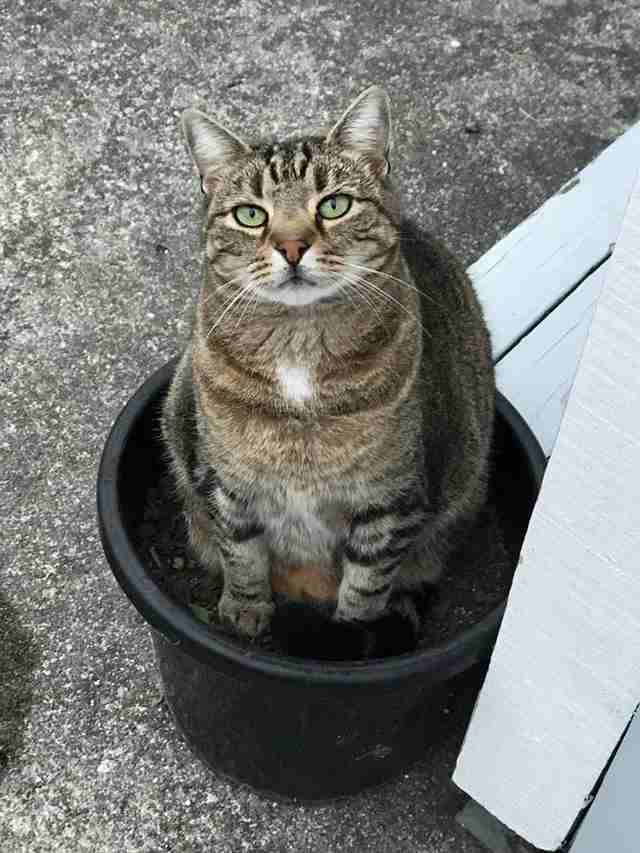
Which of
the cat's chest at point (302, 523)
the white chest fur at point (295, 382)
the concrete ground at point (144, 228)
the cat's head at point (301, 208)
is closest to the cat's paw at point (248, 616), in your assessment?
the cat's chest at point (302, 523)

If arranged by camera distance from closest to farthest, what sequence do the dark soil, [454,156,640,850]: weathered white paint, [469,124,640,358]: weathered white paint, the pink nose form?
[454,156,640,850]: weathered white paint
the pink nose
the dark soil
[469,124,640,358]: weathered white paint

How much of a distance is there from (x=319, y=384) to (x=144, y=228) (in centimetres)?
127

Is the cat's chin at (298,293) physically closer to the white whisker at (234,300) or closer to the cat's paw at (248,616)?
the white whisker at (234,300)

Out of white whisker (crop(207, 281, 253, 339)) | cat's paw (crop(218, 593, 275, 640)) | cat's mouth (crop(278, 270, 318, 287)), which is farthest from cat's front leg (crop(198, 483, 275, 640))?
cat's mouth (crop(278, 270, 318, 287))

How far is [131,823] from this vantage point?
5.76 ft

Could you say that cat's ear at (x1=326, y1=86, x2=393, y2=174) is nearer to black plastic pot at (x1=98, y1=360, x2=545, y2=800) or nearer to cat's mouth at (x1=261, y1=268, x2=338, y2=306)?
cat's mouth at (x1=261, y1=268, x2=338, y2=306)

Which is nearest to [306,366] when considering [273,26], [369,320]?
[369,320]

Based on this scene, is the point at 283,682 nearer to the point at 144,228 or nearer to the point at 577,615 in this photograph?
the point at 577,615

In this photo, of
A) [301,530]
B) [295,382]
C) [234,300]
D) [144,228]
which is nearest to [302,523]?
[301,530]

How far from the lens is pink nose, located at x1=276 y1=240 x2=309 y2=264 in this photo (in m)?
1.24

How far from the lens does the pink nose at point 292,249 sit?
1.24m

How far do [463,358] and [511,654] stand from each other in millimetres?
498

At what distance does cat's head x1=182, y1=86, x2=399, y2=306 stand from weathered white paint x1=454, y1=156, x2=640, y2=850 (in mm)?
367

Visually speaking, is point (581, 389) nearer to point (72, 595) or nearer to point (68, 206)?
point (72, 595)
